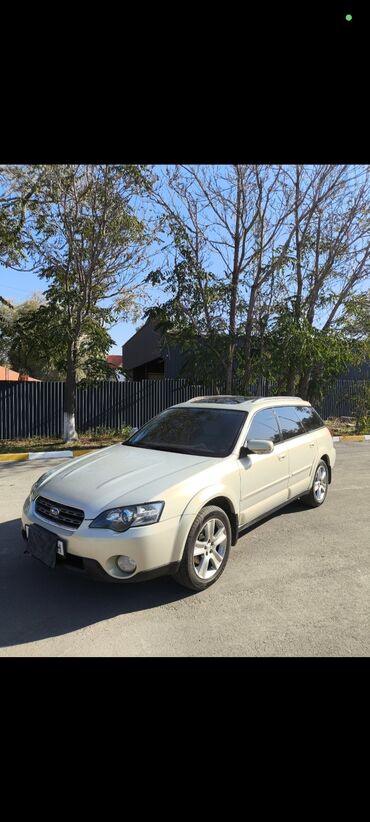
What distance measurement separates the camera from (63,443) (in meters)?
11.8

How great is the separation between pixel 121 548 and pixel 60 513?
608 millimetres

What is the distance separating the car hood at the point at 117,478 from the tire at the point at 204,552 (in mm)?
381

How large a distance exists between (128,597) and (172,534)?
683 mm

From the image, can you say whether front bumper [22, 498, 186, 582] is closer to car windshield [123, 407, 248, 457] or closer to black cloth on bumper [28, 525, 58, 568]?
black cloth on bumper [28, 525, 58, 568]

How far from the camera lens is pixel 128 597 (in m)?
3.34

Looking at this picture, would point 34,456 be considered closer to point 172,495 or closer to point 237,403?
point 237,403

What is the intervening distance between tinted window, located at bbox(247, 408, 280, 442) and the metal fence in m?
6.56

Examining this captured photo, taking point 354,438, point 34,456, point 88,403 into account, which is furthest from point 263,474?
point 354,438

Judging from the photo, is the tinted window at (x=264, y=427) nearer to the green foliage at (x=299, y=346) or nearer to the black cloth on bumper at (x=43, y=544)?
the black cloth on bumper at (x=43, y=544)

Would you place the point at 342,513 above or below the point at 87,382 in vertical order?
below

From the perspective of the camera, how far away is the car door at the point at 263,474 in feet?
13.2

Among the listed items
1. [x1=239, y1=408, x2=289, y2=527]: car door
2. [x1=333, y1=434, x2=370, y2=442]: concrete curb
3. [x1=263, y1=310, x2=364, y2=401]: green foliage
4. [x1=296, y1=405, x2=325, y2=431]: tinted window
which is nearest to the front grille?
[x1=239, y1=408, x2=289, y2=527]: car door

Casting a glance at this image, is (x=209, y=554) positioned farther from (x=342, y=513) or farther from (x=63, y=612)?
(x=342, y=513)
